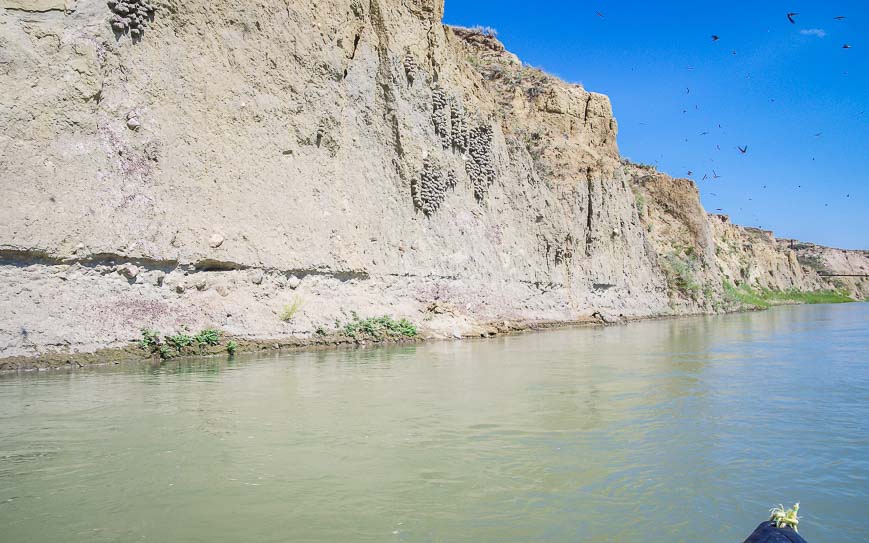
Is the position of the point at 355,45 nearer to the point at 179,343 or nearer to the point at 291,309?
the point at 291,309

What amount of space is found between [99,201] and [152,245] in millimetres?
1259

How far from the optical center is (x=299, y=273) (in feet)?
49.9

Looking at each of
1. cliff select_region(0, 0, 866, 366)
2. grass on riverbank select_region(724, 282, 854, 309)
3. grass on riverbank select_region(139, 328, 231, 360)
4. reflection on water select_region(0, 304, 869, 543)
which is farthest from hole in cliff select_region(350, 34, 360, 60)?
grass on riverbank select_region(724, 282, 854, 309)

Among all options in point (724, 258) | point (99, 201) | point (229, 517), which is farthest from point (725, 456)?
point (724, 258)

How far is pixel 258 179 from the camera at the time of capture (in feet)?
49.4

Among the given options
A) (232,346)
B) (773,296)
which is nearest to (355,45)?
(232,346)

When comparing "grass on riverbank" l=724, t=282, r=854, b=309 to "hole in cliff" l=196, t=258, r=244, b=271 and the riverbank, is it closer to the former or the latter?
the riverbank

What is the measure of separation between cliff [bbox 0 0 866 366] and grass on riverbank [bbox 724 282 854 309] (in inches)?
1065

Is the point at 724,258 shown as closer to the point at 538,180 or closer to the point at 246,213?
the point at 538,180

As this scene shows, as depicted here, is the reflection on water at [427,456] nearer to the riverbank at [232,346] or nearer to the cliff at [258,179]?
the riverbank at [232,346]

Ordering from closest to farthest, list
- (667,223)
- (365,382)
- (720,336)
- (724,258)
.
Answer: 1. (365,382)
2. (720,336)
3. (667,223)
4. (724,258)

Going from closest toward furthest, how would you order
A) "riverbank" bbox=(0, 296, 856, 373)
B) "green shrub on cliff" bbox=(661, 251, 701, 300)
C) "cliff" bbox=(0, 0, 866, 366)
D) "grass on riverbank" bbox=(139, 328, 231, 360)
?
"riverbank" bbox=(0, 296, 856, 373) → "cliff" bbox=(0, 0, 866, 366) → "grass on riverbank" bbox=(139, 328, 231, 360) → "green shrub on cliff" bbox=(661, 251, 701, 300)

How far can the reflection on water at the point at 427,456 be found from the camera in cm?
369

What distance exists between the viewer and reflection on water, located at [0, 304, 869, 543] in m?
3.69
